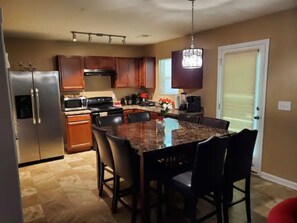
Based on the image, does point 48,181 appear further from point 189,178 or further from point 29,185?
point 189,178

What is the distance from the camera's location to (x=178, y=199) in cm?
296

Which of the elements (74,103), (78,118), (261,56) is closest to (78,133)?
(78,118)

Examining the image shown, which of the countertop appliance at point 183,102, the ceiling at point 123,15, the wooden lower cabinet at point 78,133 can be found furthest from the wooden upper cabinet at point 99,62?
the countertop appliance at point 183,102

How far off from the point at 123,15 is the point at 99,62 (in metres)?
2.35

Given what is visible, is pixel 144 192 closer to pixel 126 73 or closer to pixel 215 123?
pixel 215 123

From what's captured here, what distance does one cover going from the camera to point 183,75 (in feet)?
15.0

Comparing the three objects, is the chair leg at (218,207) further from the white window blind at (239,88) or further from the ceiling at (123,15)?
the ceiling at (123,15)

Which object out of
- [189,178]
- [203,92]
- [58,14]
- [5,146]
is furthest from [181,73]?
[5,146]

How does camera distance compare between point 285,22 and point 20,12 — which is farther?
point 285,22

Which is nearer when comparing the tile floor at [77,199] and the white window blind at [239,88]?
the tile floor at [77,199]

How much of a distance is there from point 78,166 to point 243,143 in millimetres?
3033

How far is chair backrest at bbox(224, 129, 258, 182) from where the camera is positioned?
219cm

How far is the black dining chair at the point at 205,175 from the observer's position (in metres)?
1.94

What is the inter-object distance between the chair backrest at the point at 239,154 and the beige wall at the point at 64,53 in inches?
162
